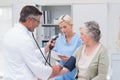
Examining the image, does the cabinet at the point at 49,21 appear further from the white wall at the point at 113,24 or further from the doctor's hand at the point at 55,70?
the doctor's hand at the point at 55,70

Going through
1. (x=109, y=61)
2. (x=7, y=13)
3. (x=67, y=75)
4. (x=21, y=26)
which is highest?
(x=7, y=13)

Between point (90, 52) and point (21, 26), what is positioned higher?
point (21, 26)

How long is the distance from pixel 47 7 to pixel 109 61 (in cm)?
342

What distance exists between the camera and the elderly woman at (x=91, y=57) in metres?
2.15

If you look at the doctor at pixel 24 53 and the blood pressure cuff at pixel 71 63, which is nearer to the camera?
the doctor at pixel 24 53

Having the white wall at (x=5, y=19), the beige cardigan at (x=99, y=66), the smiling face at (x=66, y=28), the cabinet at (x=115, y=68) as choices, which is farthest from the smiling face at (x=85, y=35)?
the white wall at (x=5, y=19)

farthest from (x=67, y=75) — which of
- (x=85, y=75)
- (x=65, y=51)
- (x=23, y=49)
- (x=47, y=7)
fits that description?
(x=47, y=7)

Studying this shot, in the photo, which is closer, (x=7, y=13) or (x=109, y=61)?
(x=109, y=61)

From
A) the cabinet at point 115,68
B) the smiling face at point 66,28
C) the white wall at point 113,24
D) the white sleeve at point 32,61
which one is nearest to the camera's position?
the white sleeve at point 32,61

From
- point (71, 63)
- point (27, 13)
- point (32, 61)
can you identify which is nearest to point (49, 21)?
point (71, 63)

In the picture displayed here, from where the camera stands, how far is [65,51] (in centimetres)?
275

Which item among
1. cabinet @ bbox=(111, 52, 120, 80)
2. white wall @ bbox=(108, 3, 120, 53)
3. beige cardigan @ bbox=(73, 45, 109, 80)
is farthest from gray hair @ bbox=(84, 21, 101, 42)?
white wall @ bbox=(108, 3, 120, 53)

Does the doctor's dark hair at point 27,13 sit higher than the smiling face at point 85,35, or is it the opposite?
the doctor's dark hair at point 27,13

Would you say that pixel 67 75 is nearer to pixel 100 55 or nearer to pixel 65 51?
pixel 65 51
